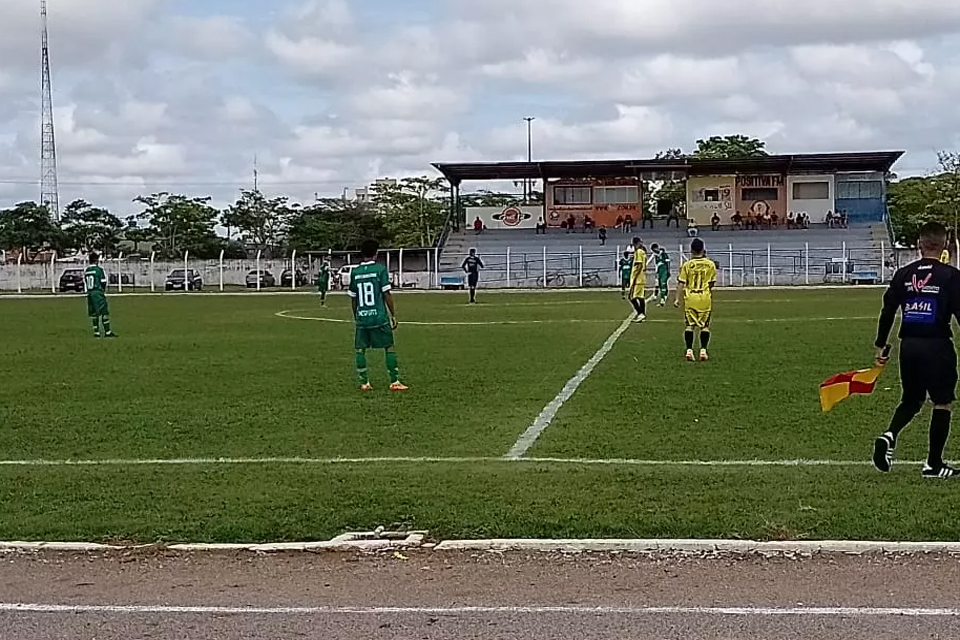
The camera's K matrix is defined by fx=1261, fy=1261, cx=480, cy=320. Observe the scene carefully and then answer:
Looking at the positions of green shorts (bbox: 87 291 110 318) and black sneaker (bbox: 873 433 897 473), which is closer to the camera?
black sneaker (bbox: 873 433 897 473)

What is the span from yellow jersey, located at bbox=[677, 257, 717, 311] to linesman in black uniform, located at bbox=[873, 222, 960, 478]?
29.3 ft

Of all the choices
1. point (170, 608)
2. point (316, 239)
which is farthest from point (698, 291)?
point (316, 239)

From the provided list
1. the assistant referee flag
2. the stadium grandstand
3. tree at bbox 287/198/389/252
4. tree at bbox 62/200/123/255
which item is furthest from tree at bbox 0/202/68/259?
the assistant referee flag

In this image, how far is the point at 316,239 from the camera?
9462 centimetres

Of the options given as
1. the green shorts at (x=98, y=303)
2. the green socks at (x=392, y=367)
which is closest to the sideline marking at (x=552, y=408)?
the green socks at (x=392, y=367)

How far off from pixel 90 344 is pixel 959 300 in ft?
60.0

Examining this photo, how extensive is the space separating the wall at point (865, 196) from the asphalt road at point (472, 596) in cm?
7185

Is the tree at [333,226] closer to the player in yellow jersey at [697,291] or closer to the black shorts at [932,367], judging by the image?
the player in yellow jersey at [697,291]

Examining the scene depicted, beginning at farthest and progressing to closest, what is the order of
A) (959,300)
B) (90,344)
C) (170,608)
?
(90,344)
(959,300)
(170,608)

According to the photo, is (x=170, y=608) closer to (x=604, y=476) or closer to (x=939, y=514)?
(x=604, y=476)

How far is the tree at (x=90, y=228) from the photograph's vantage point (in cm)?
9331

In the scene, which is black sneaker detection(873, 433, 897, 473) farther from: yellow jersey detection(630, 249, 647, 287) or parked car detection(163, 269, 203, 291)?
parked car detection(163, 269, 203, 291)

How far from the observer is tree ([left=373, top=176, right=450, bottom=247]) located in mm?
98000

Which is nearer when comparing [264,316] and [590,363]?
[590,363]
